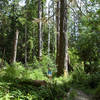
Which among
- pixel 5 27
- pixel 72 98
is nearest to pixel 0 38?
pixel 5 27

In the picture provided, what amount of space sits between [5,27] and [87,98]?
28.0 metres

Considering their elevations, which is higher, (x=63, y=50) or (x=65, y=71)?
(x=63, y=50)

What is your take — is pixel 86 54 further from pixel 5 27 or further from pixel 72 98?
pixel 5 27

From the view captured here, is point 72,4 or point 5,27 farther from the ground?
point 5,27

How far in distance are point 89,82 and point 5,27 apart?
26.8 metres

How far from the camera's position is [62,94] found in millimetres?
4793

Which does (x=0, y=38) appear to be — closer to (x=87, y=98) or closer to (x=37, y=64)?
(x=37, y=64)

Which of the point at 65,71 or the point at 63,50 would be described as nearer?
the point at 65,71

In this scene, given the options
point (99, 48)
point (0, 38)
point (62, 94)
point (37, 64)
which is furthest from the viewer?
point (0, 38)

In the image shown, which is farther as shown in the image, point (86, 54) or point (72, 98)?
point (86, 54)

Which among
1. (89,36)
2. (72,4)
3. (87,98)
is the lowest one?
(87,98)

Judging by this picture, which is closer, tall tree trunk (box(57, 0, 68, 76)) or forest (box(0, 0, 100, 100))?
forest (box(0, 0, 100, 100))

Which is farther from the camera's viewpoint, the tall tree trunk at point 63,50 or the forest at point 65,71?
the tall tree trunk at point 63,50

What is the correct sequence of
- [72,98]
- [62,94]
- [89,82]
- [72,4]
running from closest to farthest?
[72,98], [62,94], [89,82], [72,4]
